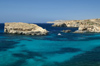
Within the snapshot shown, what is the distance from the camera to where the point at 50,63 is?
954 inches

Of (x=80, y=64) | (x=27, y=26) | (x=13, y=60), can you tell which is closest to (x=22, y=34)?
(x=27, y=26)

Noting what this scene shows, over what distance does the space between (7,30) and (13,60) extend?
50670 mm

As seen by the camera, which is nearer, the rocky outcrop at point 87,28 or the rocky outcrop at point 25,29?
the rocky outcrop at point 25,29

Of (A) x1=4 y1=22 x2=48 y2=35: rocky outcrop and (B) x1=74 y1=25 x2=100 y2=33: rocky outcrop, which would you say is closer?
(A) x1=4 y1=22 x2=48 y2=35: rocky outcrop

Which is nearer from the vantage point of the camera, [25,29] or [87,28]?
[25,29]

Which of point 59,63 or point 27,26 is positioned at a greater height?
point 27,26

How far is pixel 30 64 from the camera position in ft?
76.7

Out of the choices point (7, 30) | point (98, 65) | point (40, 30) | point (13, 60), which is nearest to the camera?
point (98, 65)

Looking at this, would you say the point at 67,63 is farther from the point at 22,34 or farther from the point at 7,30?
the point at 7,30

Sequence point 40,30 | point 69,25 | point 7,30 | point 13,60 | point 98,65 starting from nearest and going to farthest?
point 98,65 → point 13,60 → point 40,30 → point 7,30 → point 69,25

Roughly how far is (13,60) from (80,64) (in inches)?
470

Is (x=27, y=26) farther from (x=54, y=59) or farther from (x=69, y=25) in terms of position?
(x=69, y=25)

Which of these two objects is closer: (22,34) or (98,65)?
(98,65)

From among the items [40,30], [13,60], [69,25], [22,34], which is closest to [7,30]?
[22,34]
